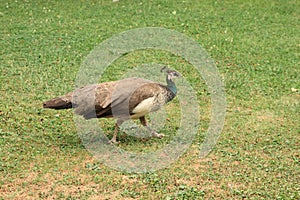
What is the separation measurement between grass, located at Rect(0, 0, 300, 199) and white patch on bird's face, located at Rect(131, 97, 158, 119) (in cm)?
39

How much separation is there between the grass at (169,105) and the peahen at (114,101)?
439 millimetres

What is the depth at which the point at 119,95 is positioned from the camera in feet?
21.7

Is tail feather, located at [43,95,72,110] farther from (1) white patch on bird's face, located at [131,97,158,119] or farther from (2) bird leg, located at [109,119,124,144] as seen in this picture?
(1) white patch on bird's face, located at [131,97,158,119]

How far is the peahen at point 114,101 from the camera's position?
659 cm

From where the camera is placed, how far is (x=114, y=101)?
21.5 feet

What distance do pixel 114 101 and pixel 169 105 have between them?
74.4 inches

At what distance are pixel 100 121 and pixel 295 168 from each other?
2773mm

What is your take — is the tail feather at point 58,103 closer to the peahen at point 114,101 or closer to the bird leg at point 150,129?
the peahen at point 114,101

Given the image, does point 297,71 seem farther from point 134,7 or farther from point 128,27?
point 134,7

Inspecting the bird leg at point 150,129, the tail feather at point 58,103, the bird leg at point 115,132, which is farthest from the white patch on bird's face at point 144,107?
the tail feather at point 58,103

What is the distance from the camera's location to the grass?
5754 millimetres

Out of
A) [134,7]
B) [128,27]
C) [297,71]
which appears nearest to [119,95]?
[297,71]

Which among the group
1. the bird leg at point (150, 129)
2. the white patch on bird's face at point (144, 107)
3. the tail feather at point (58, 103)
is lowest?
the bird leg at point (150, 129)

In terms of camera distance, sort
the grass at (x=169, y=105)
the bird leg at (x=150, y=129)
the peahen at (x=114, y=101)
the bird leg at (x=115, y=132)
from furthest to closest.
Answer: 1. the bird leg at (x=150, y=129)
2. the bird leg at (x=115, y=132)
3. the peahen at (x=114, y=101)
4. the grass at (x=169, y=105)
